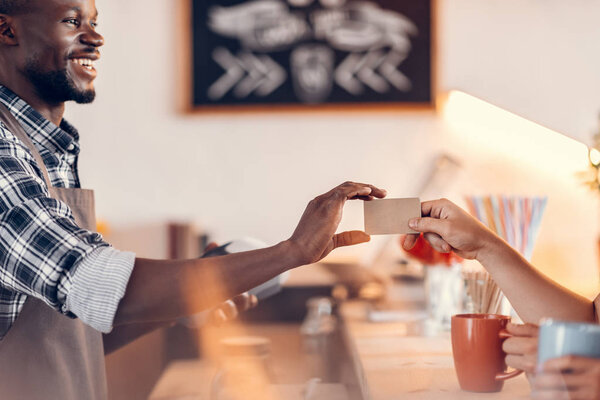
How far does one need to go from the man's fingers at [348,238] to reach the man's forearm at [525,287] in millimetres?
202

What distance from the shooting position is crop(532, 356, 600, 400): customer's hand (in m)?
0.65

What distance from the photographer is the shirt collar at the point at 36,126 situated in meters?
1.22

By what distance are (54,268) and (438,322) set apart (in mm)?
1068

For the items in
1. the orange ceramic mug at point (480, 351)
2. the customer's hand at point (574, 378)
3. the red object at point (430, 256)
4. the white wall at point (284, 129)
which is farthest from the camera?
the white wall at point (284, 129)

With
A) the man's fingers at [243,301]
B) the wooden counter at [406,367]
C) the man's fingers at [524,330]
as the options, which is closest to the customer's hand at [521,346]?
the man's fingers at [524,330]

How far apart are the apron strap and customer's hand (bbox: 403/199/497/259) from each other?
24.6 inches

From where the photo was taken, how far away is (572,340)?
66 centimetres

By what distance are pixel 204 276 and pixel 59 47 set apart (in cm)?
56

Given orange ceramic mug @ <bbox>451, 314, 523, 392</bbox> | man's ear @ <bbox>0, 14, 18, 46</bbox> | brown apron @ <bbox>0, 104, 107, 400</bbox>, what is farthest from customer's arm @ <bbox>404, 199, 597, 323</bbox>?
man's ear @ <bbox>0, 14, 18, 46</bbox>

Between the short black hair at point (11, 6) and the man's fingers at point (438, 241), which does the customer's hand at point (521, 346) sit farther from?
the short black hair at point (11, 6)

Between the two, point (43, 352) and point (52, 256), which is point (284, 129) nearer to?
point (43, 352)

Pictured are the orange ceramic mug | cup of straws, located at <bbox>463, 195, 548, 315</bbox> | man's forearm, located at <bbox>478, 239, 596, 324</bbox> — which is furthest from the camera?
cup of straws, located at <bbox>463, 195, 548, 315</bbox>

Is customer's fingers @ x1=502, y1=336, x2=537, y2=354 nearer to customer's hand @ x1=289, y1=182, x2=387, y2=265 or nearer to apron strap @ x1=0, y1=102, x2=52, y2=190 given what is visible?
customer's hand @ x1=289, y1=182, x2=387, y2=265

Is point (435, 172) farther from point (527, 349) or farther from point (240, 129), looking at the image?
point (527, 349)
